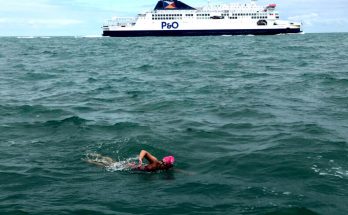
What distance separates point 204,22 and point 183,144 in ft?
268

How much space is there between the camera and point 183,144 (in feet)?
34.3

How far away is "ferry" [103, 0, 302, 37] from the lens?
8912 cm

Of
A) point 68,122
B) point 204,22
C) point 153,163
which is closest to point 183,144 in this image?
point 153,163

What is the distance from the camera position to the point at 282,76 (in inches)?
869

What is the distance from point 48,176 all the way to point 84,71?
2083 centimetres

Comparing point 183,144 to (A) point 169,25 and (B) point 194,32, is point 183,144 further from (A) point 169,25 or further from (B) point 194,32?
(A) point 169,25

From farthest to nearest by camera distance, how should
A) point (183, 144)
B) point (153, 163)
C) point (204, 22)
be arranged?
point (204, 22), point (183, 144), point (153, 163)

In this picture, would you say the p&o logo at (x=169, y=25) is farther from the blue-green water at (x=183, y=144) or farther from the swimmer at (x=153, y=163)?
the swimmer at (x=153, y=163)

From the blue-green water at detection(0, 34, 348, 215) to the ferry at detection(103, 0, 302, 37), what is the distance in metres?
70.3

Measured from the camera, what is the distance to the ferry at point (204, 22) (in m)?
89.1

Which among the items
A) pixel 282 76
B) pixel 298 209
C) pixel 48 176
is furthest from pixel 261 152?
pixel 282 76

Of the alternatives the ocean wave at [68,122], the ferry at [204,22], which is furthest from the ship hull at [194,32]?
the ocean wave at [68,122]

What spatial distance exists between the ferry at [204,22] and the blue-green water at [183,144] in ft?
231

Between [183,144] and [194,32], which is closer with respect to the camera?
[183,144]
